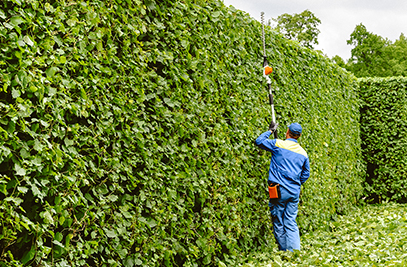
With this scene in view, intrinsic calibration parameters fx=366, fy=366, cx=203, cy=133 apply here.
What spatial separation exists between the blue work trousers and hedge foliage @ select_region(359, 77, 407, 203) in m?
5.97

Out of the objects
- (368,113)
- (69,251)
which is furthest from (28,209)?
(368,113)

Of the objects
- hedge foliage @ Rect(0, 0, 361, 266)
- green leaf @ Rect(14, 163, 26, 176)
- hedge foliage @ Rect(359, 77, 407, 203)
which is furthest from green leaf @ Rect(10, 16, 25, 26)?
hedge foliage @ Rect(359, 77, 407, 203)

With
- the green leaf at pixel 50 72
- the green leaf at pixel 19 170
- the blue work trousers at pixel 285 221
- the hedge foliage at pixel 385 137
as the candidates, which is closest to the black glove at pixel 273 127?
the blue work trousers at pixel 285 221

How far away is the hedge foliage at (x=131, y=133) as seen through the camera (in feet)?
7.75

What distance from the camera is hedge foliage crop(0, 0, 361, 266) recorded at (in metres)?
2.36

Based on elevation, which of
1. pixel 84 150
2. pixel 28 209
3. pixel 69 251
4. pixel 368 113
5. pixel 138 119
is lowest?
pixel 69 251

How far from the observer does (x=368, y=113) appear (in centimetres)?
1051

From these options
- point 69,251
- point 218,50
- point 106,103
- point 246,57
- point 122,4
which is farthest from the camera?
point 246,57

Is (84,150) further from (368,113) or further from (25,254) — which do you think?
(368,113)

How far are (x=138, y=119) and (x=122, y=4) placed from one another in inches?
39.8

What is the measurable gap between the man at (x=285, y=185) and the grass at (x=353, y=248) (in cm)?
24

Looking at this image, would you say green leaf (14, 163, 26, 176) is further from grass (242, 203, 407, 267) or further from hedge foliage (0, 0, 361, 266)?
grass (242, 203, 407, 267)

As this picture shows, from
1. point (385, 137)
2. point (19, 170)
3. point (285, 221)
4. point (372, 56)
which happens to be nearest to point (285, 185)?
point (285, 221)

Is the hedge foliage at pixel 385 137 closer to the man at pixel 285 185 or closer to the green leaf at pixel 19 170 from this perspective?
A: the man at pixel 285 185
